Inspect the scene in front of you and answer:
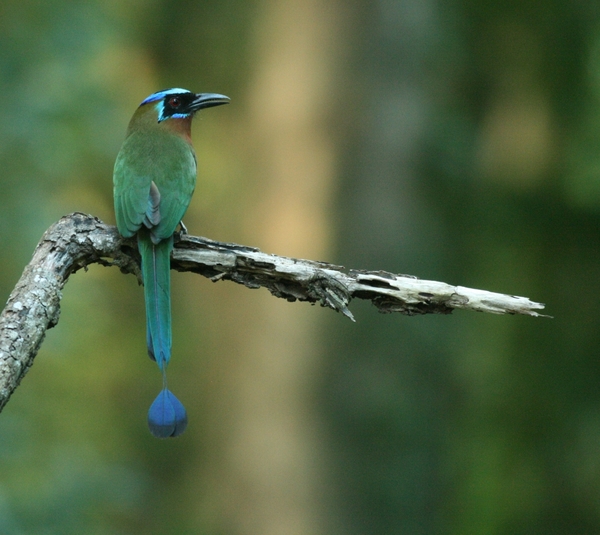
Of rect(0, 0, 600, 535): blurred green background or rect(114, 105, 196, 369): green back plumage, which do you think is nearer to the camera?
rect(114, 105, 196, 369): green back plumage

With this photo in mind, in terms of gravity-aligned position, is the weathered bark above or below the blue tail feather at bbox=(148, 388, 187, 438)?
above

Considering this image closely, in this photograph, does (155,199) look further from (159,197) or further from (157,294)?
(157,294)

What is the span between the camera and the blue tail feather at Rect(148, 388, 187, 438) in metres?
2.88

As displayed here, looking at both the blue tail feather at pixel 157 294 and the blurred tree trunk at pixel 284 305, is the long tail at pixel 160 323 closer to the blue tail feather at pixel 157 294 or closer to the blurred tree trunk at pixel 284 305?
the blue tail feather at pixel 157 294

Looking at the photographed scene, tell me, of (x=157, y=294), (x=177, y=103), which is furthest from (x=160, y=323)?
(x=177, y=103)

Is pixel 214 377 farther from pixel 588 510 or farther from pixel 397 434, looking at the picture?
pixel 588 510

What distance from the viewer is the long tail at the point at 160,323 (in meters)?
2.89

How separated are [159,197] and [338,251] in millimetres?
2644

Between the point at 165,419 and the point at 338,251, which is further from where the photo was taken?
the point at 338,251

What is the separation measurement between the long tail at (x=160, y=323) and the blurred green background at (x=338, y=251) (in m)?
1.70

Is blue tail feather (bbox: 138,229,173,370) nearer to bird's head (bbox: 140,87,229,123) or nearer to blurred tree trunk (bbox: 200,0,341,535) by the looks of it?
bird's head (bbox: 140,87,229,123)

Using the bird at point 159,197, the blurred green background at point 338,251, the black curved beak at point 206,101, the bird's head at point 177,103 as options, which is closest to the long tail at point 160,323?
the bird at point 159,197

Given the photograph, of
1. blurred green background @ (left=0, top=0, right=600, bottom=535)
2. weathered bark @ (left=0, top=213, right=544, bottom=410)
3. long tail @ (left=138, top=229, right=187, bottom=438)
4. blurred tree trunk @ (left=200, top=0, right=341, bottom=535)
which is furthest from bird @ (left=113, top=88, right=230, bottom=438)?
blurred tree trunk @ (left=200, top=0, right=341, bottom=535)

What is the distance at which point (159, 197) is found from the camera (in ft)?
Result: 12.1
